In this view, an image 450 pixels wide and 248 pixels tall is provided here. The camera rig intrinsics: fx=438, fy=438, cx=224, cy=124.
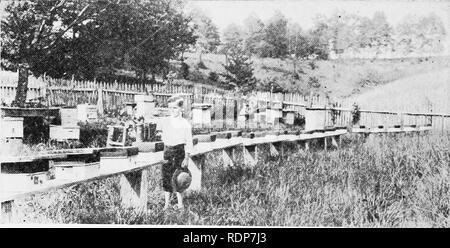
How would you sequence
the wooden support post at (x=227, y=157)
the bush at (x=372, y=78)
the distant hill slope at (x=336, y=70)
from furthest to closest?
the bush at (x=372, y=78), the distant hill slope at (x=336, y=70), the wooden support post at (x=227, y=157)

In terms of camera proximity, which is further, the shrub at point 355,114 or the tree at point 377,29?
the shrub at point 355,114

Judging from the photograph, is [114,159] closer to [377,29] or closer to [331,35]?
[331,35]

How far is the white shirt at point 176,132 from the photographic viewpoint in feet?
13.3

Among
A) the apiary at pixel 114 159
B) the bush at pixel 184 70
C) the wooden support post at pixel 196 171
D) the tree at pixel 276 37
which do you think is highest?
the tree at pixel 276 37

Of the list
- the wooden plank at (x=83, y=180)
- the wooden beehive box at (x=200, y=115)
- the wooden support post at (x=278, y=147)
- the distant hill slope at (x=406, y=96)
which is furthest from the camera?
the distant hill slope at (x=406, y=96)

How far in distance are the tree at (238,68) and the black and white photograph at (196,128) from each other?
32mm

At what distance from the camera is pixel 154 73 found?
6.15m

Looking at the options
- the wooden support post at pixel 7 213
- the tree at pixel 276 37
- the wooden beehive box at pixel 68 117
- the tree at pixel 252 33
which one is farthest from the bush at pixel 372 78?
the wooden support post at pixel 7 213

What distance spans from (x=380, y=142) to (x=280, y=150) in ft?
6.92

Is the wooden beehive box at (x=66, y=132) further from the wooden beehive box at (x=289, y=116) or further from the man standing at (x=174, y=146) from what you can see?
the wooden beehive box at (x=289, y=116)

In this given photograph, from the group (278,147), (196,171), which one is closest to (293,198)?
(196,171)

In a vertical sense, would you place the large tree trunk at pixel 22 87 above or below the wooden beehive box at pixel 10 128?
above

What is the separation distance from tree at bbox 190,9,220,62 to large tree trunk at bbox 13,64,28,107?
2.16 meters
